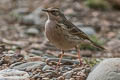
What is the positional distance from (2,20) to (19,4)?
64.9 inches

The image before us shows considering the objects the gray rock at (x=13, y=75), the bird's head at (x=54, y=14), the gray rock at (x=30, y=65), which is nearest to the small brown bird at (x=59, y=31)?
the bird's head at (x=54, y=14)

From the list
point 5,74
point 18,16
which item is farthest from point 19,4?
point 5,74

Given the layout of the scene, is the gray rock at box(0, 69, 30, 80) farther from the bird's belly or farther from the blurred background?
the blurred background

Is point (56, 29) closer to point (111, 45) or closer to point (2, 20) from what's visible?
point (111, 45)

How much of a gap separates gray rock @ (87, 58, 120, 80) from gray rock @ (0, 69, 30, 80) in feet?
3.78

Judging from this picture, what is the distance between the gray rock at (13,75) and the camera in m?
7.19

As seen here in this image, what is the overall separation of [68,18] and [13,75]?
714 centimetres

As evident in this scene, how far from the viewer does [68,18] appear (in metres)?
14.3

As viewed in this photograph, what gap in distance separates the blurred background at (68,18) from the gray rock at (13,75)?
129 inches

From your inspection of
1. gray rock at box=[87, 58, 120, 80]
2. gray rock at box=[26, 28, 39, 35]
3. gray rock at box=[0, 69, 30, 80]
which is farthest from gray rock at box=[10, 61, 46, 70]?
gray rock at box=[26, 28, 39, 35]

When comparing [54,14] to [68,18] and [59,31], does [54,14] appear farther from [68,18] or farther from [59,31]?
[68,18]

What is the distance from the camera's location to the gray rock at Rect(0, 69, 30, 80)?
283 inches

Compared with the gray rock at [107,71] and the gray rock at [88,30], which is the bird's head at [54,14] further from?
the gray rock at [88,30]

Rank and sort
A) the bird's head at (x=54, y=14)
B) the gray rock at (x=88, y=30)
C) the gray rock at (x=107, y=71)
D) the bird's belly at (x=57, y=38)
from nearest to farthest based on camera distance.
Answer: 1. the gray rock at (x=107, y=71)
2. the bird's belly at (x=57, y=38)
3. the bird's head at (x=54, y=14)
4. the gray rock at (x=88, y=30)
